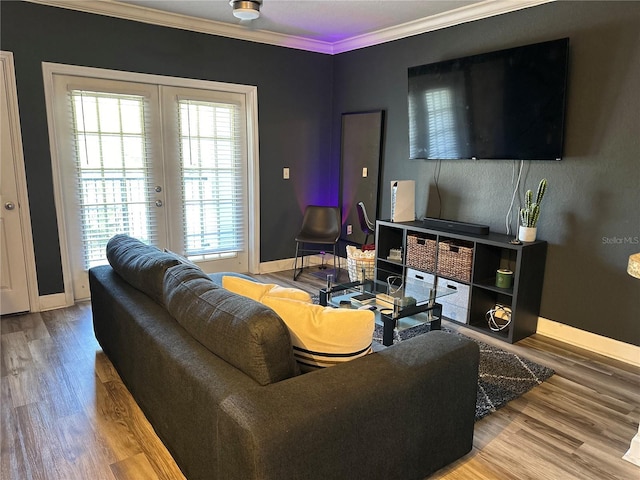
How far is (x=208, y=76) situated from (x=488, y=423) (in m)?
3.75

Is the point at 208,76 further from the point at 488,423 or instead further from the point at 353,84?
the point at 488,423

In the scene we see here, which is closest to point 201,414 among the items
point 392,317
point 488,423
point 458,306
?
point 392,317

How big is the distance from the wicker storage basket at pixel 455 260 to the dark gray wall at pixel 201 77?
1882 mm

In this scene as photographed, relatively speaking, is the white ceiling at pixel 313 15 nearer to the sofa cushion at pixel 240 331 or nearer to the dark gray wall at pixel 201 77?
the dark gray wall at pixel 201 77

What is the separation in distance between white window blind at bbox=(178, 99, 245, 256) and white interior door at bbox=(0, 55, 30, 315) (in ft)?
4.38

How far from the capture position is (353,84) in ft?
15.9

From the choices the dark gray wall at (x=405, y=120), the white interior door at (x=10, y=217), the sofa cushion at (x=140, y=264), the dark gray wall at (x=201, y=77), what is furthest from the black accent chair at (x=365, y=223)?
the white interior door at (x=10, y=217)

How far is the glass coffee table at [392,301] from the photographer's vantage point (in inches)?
103

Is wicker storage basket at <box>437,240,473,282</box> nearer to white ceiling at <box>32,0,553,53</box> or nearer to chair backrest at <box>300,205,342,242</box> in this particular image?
chair backrest at <box>300,205,342,242</box>

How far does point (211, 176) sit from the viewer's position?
4508mm

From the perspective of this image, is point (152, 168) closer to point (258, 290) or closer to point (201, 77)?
point (201, 77)

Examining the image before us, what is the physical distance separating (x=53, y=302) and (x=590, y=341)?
4.21 m

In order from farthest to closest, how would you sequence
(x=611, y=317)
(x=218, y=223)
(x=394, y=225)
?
(x=218, y=223)
(x=394, y=225)
(x=611, y=317)

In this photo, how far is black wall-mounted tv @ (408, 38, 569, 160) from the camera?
3.08 metres
